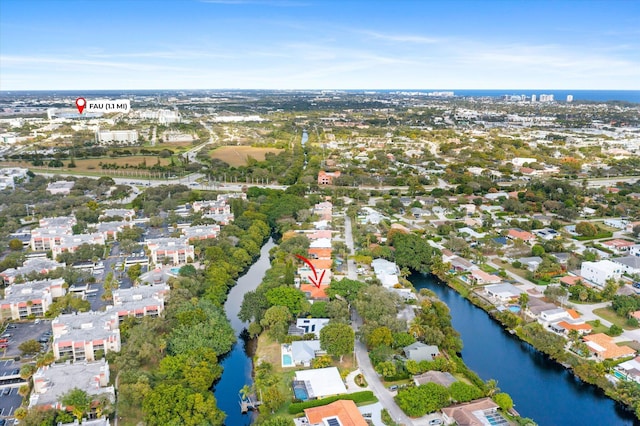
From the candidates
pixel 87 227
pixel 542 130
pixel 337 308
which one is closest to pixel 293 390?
pixel 337 308

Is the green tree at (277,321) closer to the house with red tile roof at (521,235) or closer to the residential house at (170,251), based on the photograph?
the residential house at (170,251)

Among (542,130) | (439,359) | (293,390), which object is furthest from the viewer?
(542,130)

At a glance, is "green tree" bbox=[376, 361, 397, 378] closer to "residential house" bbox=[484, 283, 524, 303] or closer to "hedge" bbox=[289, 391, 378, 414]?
"hedge" bbox=[289, 391, 378, 414]

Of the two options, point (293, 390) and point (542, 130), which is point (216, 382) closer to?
point (293, 390)

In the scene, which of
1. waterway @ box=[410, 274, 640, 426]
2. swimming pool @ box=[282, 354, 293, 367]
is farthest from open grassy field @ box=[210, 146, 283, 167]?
swimming pool @ box=[282, 354, 293, 367]

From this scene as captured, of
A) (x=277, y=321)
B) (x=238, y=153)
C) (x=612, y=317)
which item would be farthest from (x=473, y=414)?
(x=238, y=153)

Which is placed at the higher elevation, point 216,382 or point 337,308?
point 337,308

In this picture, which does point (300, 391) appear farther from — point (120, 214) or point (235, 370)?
point (120, 214)
